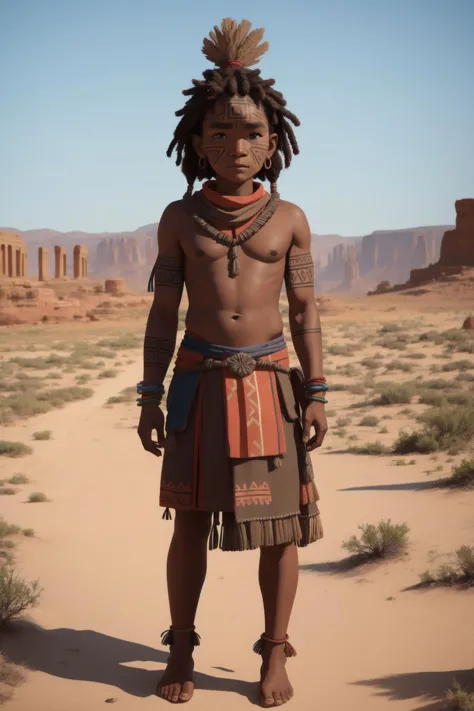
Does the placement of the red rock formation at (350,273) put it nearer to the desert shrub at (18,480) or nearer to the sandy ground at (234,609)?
the desert shrub at (18,480)

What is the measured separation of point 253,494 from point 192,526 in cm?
38

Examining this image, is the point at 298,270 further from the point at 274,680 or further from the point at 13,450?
the point at 13,450

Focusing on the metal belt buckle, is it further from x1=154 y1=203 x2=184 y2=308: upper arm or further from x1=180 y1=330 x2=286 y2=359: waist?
x1=154 y1=203 x2=184 y2=308: upper arm

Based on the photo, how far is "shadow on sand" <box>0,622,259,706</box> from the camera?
12.6 feet

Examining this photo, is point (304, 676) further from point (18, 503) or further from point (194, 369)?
point (18, 503)

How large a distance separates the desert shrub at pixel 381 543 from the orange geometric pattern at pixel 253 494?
85.2 inches

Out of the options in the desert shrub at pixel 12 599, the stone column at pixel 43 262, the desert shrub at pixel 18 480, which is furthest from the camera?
the stone column at pixel 43 262

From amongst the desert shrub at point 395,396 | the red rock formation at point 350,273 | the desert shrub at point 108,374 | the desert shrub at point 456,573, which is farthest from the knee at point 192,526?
the red rock formation at point 350,273

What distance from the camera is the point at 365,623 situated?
14.8 ft

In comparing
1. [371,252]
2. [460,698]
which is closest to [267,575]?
[460,698]

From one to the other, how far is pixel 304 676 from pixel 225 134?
2.60 metres

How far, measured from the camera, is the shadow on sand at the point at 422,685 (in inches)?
139

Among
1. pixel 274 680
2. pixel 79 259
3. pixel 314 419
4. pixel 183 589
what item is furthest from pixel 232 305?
pixel 79 259

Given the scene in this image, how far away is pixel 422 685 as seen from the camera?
145 inches
